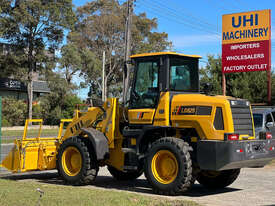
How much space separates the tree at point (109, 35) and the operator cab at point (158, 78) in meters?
46.8

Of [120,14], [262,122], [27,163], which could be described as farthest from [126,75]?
[120,14]

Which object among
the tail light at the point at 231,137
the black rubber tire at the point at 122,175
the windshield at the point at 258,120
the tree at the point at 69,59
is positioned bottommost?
the black rubber tire at the point at 122,175

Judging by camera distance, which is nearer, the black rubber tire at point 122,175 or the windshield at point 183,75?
the windshield at point 183,75

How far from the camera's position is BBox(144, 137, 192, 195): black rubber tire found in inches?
373

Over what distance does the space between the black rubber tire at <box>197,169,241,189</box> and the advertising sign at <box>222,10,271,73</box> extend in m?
11.4

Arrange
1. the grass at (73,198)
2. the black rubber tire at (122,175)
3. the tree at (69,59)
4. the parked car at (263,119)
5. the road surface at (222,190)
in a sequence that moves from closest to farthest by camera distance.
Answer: the grass at (73,198), the road surface at (222,190), the black rubber tire at (122,175), the parked car at (263,119), the tree at (69,59)

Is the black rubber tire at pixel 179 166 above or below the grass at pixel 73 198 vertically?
above

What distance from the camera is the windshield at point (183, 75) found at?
1071 centimetres

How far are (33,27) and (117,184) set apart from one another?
38.3 m

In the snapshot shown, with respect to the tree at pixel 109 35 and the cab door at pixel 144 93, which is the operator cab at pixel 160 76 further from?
the tree at pixel 109 35

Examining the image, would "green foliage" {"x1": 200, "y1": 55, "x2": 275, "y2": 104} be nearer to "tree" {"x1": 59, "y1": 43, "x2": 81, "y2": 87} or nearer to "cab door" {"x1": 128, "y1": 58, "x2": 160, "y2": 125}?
"cab door" {"x1": 128, "y1": 58, "x2": 160, "y2": 125}

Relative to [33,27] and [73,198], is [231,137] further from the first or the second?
[33,27]

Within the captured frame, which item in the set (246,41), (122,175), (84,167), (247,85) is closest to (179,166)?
(84,167)

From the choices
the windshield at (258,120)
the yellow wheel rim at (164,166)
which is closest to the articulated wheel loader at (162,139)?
the yellow wheel rim at (164,166)
